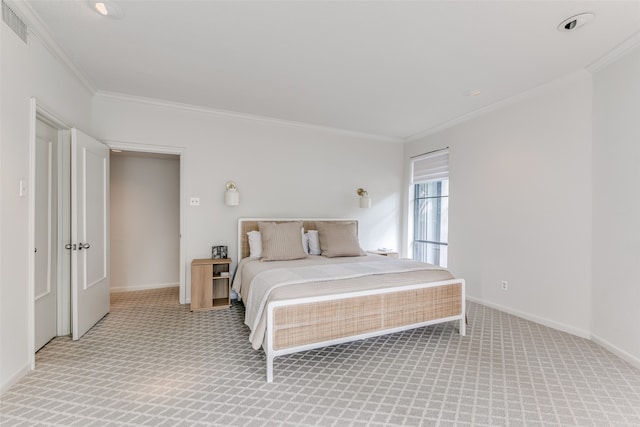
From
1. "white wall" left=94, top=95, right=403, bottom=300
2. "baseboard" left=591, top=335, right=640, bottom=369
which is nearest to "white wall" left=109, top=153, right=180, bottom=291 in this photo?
"white wall" left=94, top=95, right=403, bottom=300

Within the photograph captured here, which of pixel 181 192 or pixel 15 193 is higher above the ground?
pixel 181 192

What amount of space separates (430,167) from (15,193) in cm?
495

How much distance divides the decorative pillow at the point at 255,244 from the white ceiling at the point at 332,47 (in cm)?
172

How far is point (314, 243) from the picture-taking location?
164 inches

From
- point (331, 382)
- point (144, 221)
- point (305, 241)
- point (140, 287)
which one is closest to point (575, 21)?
point (331, 382)

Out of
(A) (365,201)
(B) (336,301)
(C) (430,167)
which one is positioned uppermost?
(C) (430,167)

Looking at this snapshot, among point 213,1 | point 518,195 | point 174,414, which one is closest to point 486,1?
point 213,1

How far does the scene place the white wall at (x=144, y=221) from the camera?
14.6 feet

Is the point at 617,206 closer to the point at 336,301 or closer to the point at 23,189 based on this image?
the point at 336,301

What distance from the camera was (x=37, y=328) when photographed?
2.50m

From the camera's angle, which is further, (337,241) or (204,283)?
(337,241)

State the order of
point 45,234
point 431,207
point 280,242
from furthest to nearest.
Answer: point 431,207 < point 280,242 < point 45,234

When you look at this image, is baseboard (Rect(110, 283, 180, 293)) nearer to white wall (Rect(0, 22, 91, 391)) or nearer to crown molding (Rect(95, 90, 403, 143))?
white wall (Rect(0, 22, 91, 391))

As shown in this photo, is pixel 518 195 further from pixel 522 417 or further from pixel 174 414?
pixel 174 414
